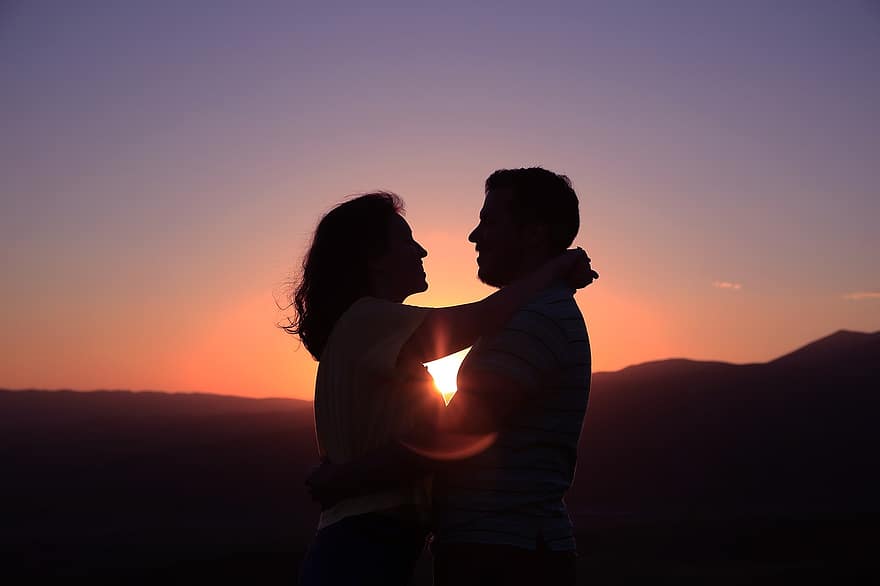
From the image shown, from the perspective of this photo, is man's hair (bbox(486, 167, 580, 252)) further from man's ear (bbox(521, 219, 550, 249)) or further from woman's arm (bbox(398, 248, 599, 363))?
woman's arm (bbox(398, 248, 599, 363))

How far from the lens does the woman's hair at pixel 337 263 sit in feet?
10.4

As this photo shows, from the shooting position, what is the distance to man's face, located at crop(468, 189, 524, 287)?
10.3 ft

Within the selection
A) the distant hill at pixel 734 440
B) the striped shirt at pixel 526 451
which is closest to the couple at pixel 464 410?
the striped shirt at pixel 526 451

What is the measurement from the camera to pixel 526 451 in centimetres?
275

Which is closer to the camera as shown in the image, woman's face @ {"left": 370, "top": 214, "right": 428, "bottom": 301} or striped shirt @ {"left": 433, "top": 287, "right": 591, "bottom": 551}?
striped shirt @ {"left": 433, "top": 287, "right": 591, "bottom": 551}

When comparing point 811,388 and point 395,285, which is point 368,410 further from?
point 811,388

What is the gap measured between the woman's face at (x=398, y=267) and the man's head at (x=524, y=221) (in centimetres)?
24

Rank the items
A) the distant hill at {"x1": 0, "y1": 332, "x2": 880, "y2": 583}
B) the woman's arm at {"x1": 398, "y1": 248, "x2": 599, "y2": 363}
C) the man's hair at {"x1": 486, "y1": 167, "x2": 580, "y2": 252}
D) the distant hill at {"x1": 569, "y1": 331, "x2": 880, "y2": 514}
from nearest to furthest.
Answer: the woman's arm at {"x1": 398, "y1": 248, "x2": 599, "y2": 363}
the man's hair at {"x1": 486, "y1": 167, "x2": 580, "y2": 252}
the distant hill at {"x1": 0, "y1": 332, "x2": 880, "y2": 583}
the distant hill at {"x1": 569, "y1": 331, "x2": 880, "y2": 514}

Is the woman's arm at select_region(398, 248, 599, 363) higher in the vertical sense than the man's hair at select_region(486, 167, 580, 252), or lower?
lower

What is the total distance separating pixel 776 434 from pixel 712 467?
440 centimetres

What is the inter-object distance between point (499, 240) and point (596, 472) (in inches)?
1187

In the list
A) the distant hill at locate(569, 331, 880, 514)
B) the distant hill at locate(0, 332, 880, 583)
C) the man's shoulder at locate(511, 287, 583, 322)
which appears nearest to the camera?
the man's shoulder at locate(511, 287, 583, 322)

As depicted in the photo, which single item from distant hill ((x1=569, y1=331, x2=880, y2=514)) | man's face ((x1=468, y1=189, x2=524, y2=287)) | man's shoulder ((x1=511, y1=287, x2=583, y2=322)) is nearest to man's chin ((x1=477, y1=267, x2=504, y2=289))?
man's face ((x1=468, y1=189, x2=524, y2=287))

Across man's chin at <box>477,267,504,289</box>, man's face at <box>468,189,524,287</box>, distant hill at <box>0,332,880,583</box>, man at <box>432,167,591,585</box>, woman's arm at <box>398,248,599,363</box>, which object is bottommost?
distant hill at <box>0,332,880,583</box>
